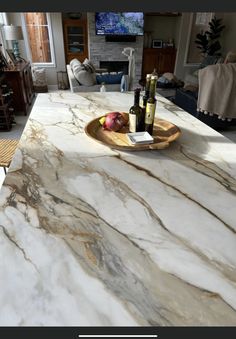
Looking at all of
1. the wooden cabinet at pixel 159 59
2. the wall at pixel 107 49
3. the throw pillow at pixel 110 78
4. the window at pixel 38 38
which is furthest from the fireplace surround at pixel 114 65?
the throw pillow at pixel 110 78

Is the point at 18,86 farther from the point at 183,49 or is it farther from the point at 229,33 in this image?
the point at 229,33

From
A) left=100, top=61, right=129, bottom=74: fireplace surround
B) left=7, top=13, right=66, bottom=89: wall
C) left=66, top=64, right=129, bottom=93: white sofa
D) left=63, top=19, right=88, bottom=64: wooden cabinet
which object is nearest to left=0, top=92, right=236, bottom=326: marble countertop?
left=66, top=64, right=129, bottom=93: white sofa

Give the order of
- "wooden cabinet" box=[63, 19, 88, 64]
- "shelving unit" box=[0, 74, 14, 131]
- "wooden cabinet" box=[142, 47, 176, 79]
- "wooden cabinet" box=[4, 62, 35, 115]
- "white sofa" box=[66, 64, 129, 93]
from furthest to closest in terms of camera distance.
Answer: "wooden cabinet" box=[142, 47, 176, 79] < "wooden cabinet" box=[63, 19, 88, 64] < "wooden cabinet" box=[4, 62, 35, 115] < "white sofa" box=[66, 64, 129, 93] < "shelving unit" box=[0, 74, 14, 131]

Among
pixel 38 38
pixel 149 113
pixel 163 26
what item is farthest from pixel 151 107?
pixel 163 26

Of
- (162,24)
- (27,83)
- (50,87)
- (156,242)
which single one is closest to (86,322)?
(156,242)

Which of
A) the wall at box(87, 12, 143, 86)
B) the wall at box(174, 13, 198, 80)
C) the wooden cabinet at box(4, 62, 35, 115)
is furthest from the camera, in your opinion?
the wall at box(174, 13, 198, 80)

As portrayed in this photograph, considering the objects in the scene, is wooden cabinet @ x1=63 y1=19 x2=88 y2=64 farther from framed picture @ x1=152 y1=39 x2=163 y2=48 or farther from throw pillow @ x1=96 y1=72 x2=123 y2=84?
throw pillow @ x1=96 y1=72 x2=123 y2=84

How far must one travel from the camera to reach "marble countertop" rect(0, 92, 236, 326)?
1.99ft

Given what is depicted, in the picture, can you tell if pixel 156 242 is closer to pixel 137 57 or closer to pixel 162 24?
pixel 137 57

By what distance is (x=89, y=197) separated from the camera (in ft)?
3.12

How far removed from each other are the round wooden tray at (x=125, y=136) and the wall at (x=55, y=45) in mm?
4662

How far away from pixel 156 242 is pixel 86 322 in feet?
0.99

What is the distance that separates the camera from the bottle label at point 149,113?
133 cm

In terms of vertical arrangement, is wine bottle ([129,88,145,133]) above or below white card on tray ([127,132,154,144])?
above
